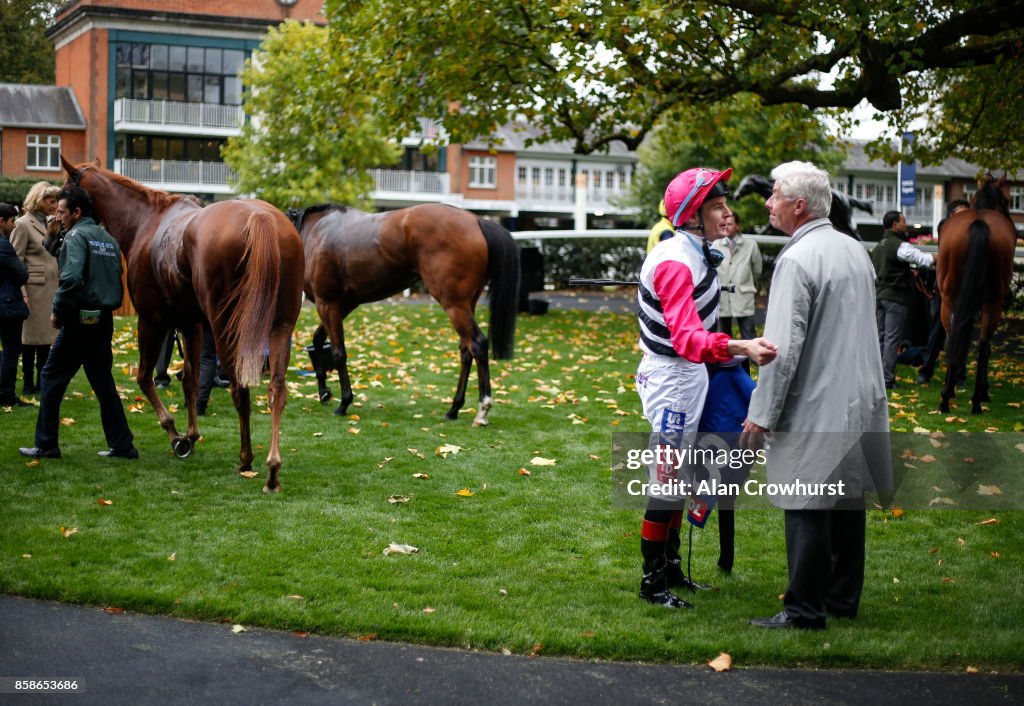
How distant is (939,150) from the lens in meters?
19.3

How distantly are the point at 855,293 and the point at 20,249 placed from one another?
28.9 ft

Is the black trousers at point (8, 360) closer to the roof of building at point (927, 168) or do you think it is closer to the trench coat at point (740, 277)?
the trench coat at point (740, 277)

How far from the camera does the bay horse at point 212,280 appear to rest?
7141 mm

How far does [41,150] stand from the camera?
46156 mm

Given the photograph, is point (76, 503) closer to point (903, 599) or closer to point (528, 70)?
point (903, 599)

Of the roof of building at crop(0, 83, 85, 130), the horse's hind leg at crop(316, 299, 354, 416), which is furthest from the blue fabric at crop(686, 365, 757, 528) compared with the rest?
the roof of building at crop(0, 83, 85, 130)

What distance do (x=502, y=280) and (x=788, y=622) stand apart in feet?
19.5

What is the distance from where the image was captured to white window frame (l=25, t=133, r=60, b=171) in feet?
151

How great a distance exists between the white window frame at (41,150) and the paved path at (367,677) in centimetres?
4662

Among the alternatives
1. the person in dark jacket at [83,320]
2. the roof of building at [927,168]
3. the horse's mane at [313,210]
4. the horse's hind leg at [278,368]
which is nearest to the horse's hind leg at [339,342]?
the horse's mane at [313,210]

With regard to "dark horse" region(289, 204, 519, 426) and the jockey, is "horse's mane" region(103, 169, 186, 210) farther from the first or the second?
the jockey

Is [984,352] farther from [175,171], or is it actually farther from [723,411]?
[175,171]

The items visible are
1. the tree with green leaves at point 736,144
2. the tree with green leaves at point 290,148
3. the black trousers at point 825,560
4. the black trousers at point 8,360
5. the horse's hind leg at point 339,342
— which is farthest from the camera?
the tree with green leaves at point 290,148

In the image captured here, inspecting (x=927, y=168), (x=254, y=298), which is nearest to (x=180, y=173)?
(x=254, y=298)
